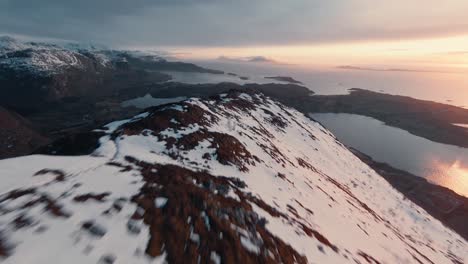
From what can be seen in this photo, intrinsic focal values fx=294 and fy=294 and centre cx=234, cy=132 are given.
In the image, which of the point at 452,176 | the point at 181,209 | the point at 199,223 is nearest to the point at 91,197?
the point at 181,209

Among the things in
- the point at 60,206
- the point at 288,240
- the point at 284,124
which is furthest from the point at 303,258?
the point at 284,124

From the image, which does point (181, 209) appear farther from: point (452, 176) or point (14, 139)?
point (14, 139)

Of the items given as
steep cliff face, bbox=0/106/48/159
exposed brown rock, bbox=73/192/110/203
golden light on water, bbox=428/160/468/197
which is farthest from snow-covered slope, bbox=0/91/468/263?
steep cliff face, bbox=0/106/48/159

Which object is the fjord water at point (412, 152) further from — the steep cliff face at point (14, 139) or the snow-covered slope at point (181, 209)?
the steep cliff face at point (14, 139)

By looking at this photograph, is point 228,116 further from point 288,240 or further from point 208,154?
point 288,240

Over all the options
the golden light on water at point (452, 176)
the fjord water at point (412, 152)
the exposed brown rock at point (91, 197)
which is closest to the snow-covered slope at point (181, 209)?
the exposed brown rock at point (91, 197)
